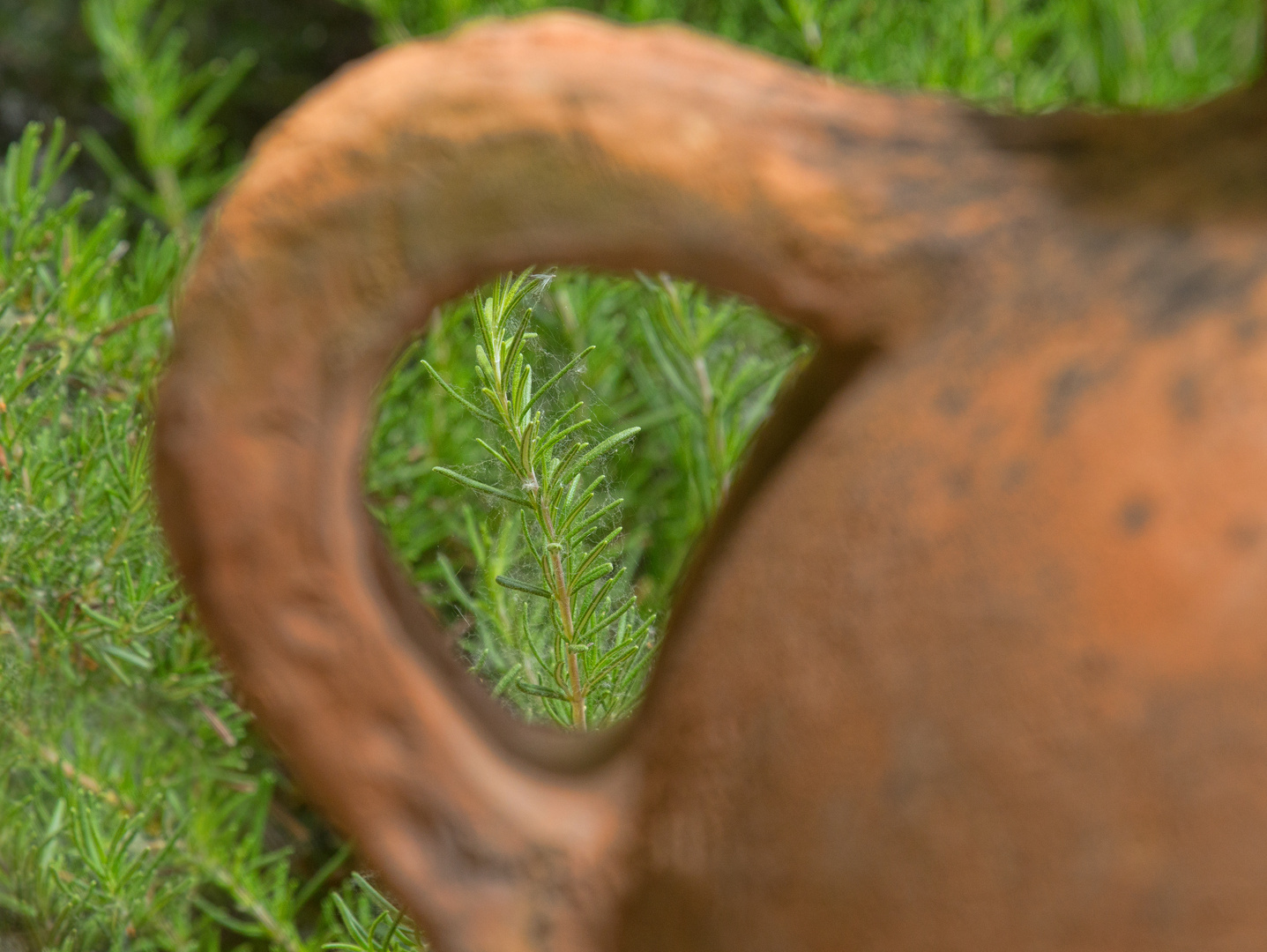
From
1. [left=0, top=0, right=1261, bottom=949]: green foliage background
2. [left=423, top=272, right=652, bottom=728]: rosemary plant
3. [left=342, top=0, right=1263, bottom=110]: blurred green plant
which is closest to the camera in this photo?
[left=423, top=272, right=652, bottom=728]: rosemary plant

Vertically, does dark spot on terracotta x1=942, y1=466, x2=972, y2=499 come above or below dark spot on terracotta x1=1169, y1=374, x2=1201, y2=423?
below

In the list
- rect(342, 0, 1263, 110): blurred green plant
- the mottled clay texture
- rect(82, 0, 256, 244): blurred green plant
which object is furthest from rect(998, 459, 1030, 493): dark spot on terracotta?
rect(82, 0, 256, 244): blurred green plant

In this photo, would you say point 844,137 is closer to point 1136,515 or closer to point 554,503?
point 1136,515

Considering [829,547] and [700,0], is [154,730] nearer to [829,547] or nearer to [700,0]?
[829,547]

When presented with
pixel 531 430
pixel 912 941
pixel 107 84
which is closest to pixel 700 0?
pixel 107 84

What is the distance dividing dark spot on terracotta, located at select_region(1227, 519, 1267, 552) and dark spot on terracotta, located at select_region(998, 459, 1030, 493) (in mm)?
44

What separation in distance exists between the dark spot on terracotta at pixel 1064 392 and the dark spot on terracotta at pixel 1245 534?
42 mm

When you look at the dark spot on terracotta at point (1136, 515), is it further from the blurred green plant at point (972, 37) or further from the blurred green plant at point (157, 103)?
the blurred green plant at point (157, 103)

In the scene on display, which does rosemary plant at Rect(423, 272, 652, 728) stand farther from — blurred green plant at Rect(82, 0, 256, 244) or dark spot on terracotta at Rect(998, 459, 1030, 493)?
blurred green plant at Rect(82, 0, 256, 244)

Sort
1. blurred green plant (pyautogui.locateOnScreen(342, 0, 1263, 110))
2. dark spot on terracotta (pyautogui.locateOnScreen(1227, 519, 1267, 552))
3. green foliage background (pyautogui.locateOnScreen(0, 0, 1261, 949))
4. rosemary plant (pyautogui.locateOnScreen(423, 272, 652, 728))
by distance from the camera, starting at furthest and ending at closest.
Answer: blurred green plant (pyautogui.locateOnScreen(342, 0, 1263, 110))
green foliage background (pyautogui.locateOnScreen(0, 0, 1261, 949))
rosemary plant (pyautogui.locateOnScreen(423, 272, 652, 728))
dark spot on terracotta (pyautogui.locateOnScreen(1227, 519, 1267, 552))

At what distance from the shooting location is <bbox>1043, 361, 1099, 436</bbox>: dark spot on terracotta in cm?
29

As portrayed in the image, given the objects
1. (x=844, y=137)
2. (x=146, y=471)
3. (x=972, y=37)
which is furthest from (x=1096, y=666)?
(x=972, y=37)

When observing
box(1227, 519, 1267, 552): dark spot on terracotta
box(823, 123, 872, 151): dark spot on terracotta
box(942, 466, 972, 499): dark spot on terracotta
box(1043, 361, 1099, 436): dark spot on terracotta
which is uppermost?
box(823, 123, 872, 151): dark spot on terracotta

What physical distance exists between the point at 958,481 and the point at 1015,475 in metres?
0.01
